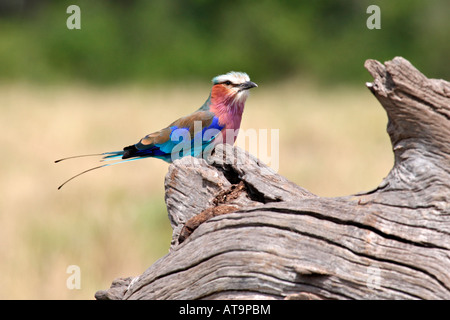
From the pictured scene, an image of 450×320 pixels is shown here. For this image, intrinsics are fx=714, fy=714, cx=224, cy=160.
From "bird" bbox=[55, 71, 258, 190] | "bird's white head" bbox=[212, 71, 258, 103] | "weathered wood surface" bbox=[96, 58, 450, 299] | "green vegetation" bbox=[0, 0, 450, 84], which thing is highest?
"green vegetation" bbox=[0, 0, 450, 84]

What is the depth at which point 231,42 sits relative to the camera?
22.2m

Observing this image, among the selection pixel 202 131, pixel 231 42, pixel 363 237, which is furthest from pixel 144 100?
pixel 363 237

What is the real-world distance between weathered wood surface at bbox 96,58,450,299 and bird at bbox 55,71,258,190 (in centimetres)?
152

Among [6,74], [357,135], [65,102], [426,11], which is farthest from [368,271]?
[426,11]

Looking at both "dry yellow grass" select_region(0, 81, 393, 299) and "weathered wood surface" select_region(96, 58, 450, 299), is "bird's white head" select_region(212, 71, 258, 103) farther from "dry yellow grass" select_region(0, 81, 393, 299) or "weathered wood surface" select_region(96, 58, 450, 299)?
"dry yellow grass" select_region(0, 81, 393, 299)

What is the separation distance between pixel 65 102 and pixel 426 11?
1202 cm

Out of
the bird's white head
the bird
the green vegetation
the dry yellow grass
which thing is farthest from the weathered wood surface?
the green vegetation

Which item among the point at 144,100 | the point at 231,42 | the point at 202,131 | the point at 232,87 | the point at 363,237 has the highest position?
the point at 231,42

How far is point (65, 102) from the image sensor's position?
49.9 feet

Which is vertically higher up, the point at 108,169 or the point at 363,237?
the point at 108,169

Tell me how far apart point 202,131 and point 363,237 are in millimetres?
2178

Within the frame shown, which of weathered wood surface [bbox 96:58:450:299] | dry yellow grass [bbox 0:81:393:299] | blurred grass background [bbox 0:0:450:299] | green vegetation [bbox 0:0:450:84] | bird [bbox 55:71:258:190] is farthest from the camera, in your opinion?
green vegetation [bbox 0:0:450:84]

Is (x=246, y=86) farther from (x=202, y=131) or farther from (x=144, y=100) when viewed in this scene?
(x=144, y=100)

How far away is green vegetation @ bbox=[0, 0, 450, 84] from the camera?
2069 cm
